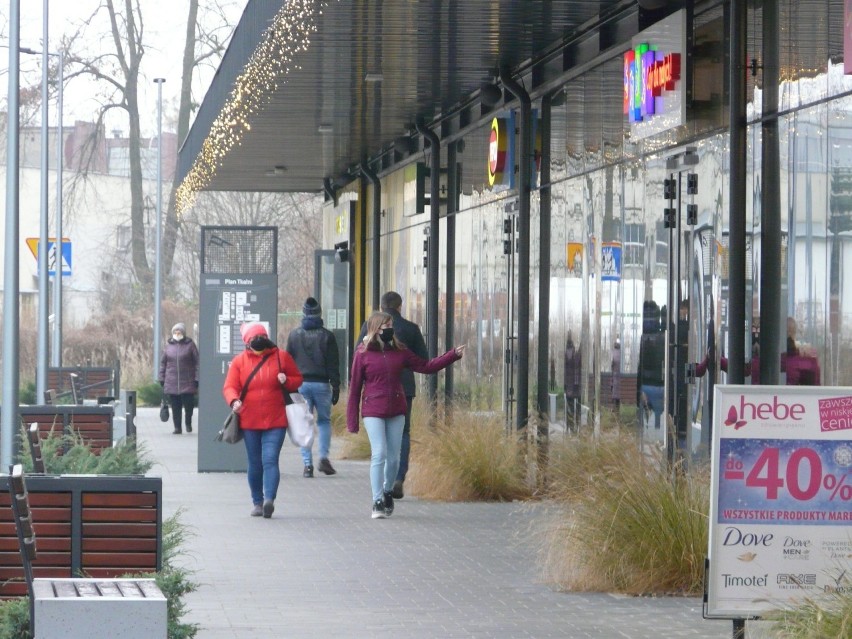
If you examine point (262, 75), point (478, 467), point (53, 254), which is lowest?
point (478, 467)

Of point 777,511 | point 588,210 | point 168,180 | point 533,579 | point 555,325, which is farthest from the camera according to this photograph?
point 168,180

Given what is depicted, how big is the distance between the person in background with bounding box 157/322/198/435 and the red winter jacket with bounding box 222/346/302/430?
41.1 ft

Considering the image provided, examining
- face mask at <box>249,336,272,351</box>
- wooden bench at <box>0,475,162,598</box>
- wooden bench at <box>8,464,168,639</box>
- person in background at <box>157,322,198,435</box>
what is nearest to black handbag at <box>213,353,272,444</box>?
face mask at <box>249,336,272,351</box>

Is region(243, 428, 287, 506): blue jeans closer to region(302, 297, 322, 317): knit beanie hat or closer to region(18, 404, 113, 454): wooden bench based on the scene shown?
region(18, 404, 113, 454): wooden bench

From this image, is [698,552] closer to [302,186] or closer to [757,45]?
[757,45]

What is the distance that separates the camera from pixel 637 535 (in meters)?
10.5

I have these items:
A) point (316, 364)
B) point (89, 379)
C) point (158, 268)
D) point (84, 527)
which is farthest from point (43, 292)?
Answer: point (158, 268)

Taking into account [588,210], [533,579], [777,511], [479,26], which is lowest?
[533,579]

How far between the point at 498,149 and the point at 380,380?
5.13 m

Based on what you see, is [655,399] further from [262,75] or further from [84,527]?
[84,527]

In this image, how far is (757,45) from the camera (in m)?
12.3

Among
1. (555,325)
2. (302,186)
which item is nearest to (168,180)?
(302,186)

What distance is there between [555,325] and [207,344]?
4701mm

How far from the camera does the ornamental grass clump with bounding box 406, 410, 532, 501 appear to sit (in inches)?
639
